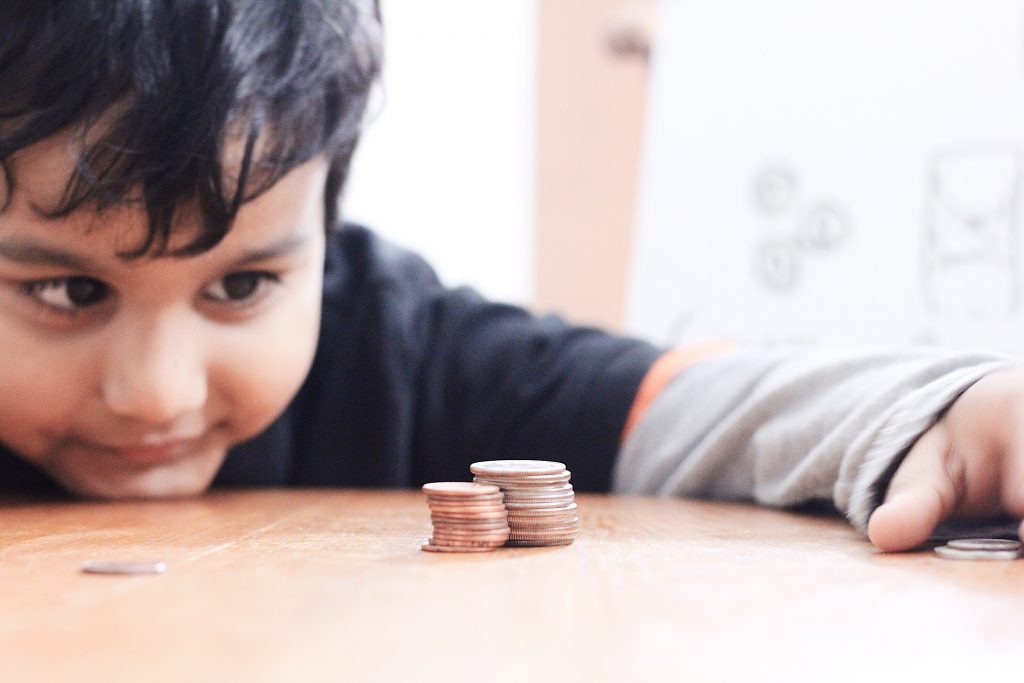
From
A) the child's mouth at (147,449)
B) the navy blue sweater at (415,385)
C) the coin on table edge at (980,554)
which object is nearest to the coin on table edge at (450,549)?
the coin on table edge at (980,554)

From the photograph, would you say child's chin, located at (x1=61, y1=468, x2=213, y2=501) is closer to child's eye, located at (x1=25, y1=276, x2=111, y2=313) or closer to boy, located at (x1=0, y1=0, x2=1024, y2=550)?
boy, located at (x1=0, y1=0, x2=1024, y2=550)

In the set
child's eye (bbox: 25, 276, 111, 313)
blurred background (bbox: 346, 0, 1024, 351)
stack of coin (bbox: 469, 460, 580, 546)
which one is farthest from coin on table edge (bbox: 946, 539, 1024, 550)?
blurred background (bbox: 346, 0, 1024, 351)

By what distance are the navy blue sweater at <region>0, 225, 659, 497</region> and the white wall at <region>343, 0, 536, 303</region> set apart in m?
0.93

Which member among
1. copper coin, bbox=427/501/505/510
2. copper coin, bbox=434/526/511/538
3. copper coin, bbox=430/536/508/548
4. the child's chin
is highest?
copper coin, bbox=427/501/505/510

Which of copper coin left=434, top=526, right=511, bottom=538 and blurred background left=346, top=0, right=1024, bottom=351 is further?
blurred background left=346, top=0, right=1024, bottom=351

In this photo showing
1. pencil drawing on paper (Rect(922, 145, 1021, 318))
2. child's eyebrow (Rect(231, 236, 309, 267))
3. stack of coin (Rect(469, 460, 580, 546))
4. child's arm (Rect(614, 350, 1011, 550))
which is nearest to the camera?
stack of coin (Rect(469, 460, 580, 546))

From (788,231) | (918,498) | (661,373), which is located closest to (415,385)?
(661,373)

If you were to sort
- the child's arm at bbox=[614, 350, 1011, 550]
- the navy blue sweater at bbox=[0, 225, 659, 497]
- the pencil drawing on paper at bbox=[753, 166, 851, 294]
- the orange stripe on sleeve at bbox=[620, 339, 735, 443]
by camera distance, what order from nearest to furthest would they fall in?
the child's arm at bbox=[614, 350, 1011, 550], the orange stripe on sleeve at bbox=[620, 339, 735, 443], the navy blue sweater at bbox=[0, 225, 659, 497], the pencil drawing on paper at bbox=[753, 166, 851, 294]

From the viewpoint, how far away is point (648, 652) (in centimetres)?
37

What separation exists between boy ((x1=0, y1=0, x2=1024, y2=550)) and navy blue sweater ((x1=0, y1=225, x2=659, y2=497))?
0.11 ft

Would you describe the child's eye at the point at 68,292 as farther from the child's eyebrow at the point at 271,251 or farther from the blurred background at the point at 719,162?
the blurred background at the point at 719,162

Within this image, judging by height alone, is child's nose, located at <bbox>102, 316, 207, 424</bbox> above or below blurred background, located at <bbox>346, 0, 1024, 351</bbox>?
below

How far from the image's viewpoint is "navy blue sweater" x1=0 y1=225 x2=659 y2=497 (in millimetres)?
1308

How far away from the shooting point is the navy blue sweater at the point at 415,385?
1.31 m
